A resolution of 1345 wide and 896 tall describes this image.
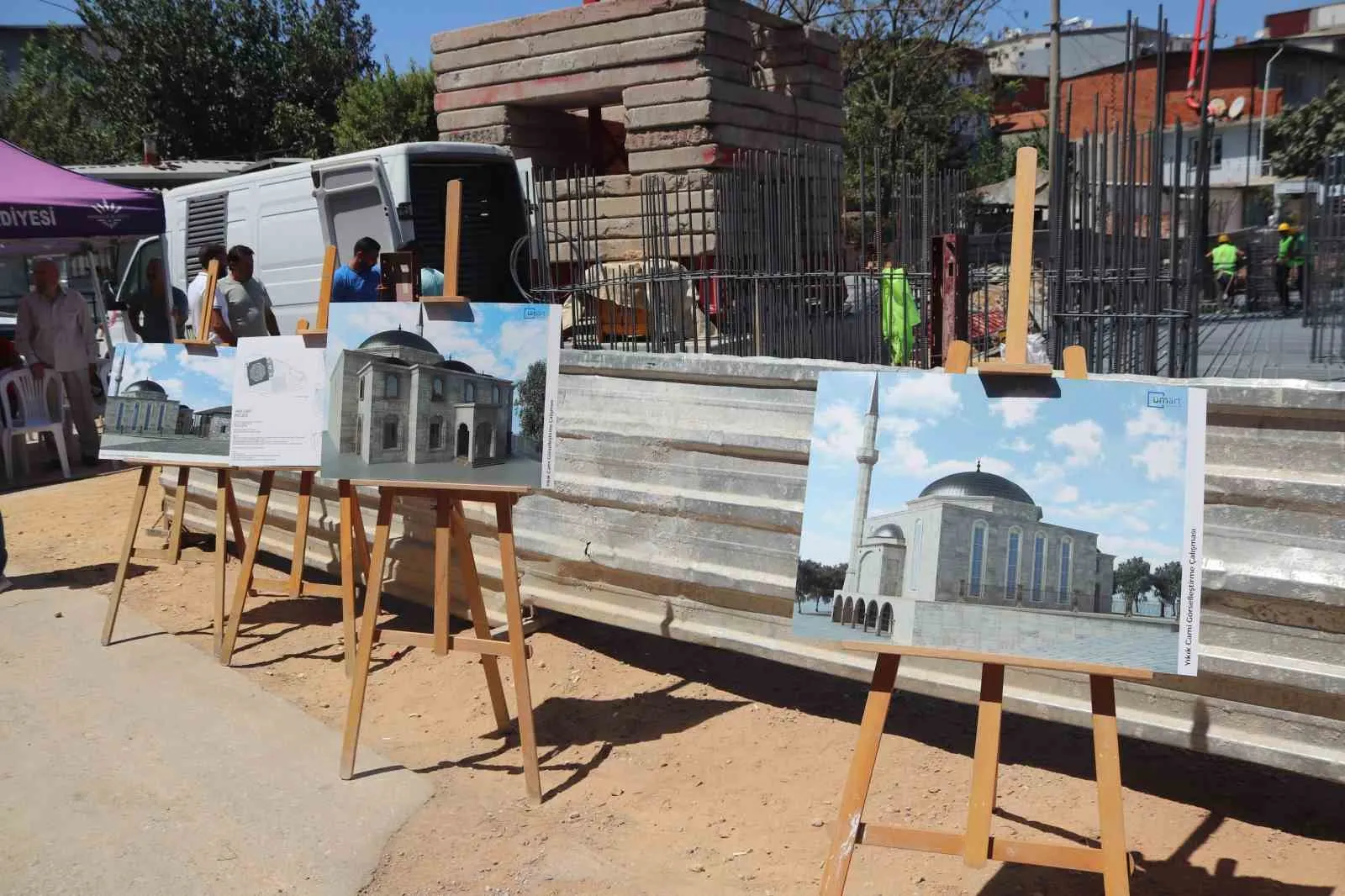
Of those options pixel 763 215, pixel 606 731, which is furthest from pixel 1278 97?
pixel 606 731

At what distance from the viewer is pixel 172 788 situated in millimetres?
4633

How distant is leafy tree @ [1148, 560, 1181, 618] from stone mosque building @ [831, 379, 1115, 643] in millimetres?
120

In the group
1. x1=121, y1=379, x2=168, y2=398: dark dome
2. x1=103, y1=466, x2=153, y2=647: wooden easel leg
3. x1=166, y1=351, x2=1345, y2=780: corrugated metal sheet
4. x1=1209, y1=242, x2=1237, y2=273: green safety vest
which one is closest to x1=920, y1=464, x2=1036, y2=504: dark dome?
x1=166, y1=351, x2=1345, y2=780: corrugated metal sheet

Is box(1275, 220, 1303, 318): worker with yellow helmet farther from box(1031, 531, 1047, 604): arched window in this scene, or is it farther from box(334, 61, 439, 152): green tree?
box(334, 61, 439, 152): green tree

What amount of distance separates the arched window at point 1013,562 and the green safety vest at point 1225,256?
32.5 feet

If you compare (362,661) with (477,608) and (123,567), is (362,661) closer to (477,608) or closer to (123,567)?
(477,608)

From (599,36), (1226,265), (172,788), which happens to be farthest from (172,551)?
(1226,265)

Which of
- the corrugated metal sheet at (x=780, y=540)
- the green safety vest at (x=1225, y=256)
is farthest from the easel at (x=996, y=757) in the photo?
the green safety vest at (x=1225, y=256)

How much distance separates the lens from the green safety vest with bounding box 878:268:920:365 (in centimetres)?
632

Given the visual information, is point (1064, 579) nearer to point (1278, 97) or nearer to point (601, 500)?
point (601, 500)

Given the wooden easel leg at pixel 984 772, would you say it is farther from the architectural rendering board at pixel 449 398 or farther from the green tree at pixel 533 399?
the green tree at pixel 533 399

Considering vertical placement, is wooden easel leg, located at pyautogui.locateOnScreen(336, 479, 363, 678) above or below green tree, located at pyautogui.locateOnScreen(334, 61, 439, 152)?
below

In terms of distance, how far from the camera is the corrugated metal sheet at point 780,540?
3.63 metres

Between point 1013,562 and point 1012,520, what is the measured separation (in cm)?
12
